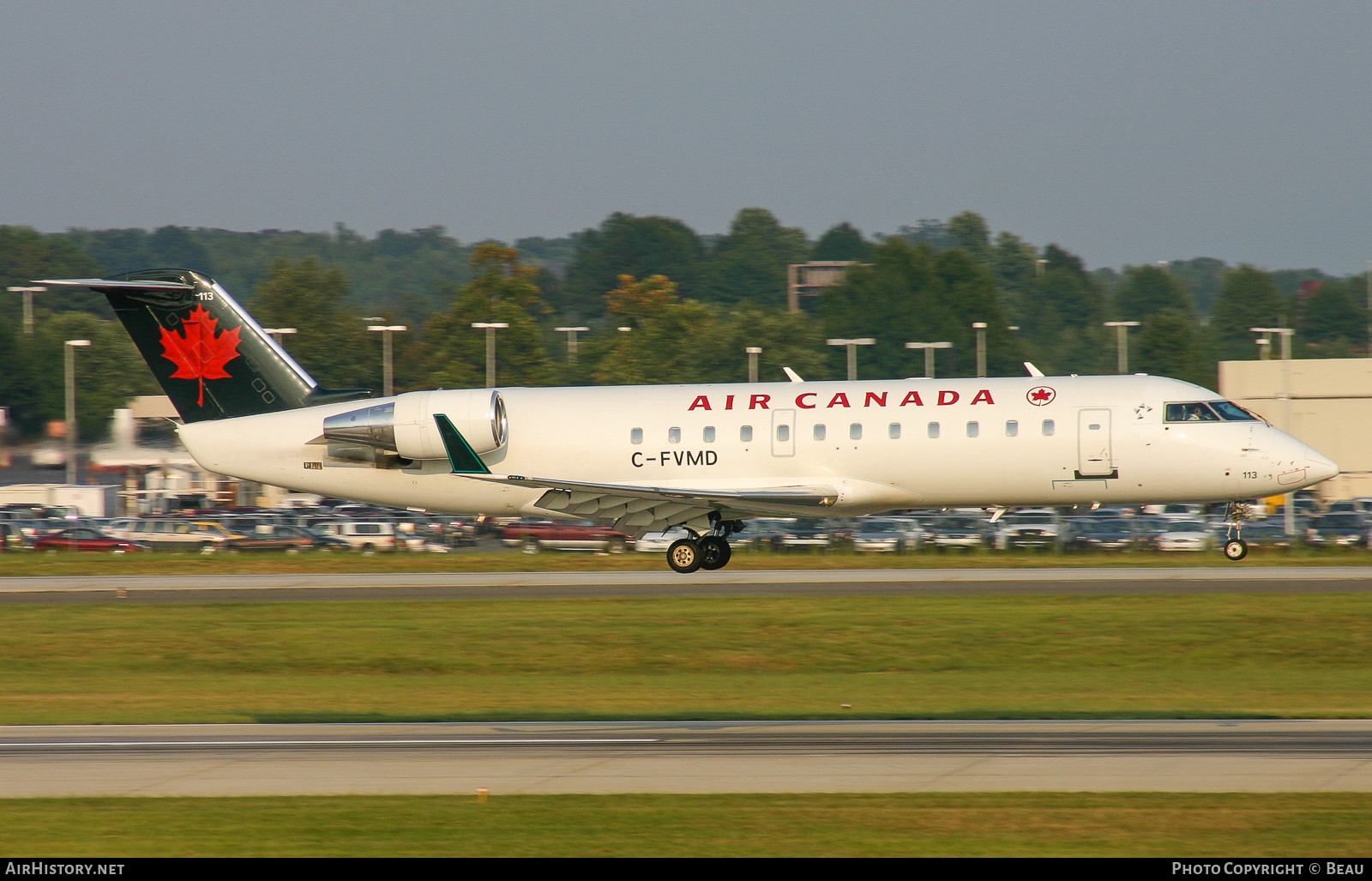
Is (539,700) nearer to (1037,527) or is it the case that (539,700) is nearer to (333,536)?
(1037,527)

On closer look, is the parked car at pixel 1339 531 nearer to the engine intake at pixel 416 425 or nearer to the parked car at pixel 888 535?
the parked car at pixel 888 535

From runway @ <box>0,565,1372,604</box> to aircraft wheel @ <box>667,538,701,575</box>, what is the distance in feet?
1.41

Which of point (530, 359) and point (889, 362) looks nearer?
point (530, 359)

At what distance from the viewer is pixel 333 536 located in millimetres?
48500

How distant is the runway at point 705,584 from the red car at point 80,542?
12356 mm

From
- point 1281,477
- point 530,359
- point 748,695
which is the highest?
point 530,359

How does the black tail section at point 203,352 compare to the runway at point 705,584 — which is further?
the black tail section at point 203,352

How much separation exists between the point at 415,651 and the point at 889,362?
102914mm

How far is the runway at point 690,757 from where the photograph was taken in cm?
1220

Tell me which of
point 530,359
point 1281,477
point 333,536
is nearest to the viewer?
point 1281,477

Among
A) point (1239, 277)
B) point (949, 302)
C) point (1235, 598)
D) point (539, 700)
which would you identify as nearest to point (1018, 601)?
point (1235, 598)

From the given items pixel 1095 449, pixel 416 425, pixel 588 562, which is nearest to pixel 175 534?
pixel 588 562

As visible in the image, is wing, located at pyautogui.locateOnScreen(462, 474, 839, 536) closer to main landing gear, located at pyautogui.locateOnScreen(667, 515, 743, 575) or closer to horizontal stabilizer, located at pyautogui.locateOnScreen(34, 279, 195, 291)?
main landing gear, located at pyautogui.locateOnScreen(667, 515, 743, 575)

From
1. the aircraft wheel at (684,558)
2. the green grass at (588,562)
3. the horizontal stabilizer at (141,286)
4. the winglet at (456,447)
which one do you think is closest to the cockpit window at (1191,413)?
the green grass at (588,562)
